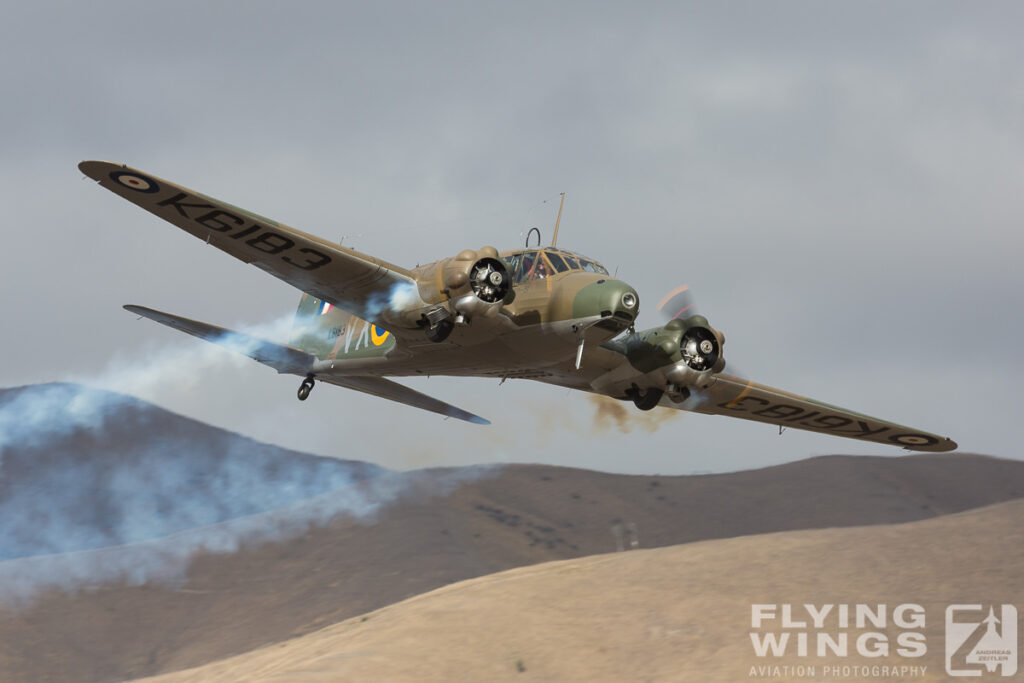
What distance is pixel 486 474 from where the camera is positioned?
3519 inches

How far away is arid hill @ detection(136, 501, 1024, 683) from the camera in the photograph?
3997cm

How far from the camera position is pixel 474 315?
2328cm

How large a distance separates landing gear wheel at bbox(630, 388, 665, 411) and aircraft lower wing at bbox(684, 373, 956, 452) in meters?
1.18

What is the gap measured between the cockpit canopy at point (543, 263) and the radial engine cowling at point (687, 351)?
10.3 feet

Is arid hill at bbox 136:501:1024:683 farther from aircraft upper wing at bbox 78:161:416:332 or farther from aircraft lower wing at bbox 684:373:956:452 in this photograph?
aircraft upper wing at bbox 78:161:416:332

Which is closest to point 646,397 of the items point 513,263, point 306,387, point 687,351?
point 687,351

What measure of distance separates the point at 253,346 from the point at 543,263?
10.7m

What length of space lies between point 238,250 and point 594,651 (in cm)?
2477

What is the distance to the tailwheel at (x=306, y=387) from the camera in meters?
30.8

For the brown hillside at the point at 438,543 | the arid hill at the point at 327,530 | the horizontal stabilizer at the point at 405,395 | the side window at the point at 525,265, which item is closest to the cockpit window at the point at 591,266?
the side window at the point at 525,265

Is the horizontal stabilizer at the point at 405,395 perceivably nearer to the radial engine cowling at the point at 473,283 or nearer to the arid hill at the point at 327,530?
the radial engine cowling at the point at 473,283

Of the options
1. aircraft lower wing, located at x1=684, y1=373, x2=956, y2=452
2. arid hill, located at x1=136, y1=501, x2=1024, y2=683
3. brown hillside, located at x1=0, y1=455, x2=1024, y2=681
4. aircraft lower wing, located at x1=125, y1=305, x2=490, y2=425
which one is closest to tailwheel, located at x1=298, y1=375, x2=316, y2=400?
aircraft lower wing, located at x1=125, y1=305, x2=490, y2=425

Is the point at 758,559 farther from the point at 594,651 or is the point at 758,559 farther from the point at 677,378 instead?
the point at 677,378

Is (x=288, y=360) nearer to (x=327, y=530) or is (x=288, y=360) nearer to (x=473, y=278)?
(x=473, y=278)
